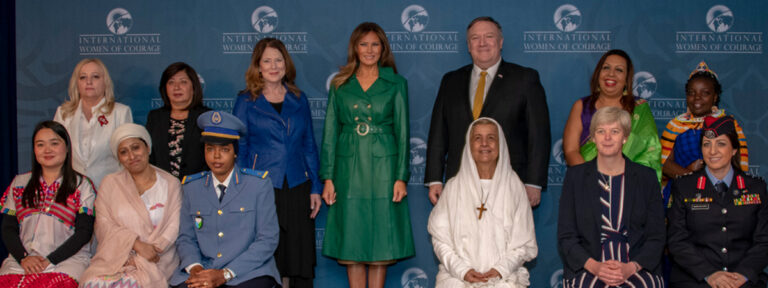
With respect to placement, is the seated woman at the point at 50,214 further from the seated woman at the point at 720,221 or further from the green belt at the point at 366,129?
the seated woman at the point at 720,221

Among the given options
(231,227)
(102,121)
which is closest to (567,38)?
(231,227)

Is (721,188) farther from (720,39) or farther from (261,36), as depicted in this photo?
(261,36)

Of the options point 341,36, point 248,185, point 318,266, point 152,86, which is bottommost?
point 318,266

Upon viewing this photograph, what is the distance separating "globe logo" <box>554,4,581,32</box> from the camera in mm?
5367

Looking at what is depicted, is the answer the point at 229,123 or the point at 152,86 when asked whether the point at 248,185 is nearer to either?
the point at 229,123

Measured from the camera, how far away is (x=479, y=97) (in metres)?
4.61

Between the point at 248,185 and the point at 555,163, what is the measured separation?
2.75 metres

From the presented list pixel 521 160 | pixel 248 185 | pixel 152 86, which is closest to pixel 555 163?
pixel 521 160

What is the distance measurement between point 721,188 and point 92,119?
14.9 ft

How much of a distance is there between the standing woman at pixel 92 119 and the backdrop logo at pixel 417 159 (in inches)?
93.1

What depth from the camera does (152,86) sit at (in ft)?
18.6

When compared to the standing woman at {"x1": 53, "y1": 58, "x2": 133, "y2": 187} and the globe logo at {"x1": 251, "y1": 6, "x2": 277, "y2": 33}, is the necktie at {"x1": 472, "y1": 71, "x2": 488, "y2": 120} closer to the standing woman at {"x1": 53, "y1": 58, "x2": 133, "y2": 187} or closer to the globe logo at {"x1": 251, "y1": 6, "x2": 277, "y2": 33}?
the globe logo at {"x1": 251, "y1": 6, "x2": 277, "y2": 33}

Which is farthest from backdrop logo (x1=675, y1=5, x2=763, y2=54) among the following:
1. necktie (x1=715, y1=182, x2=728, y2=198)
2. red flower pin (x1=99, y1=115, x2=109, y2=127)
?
red flower pin (x1=99, y1=115, x2=109, y2=127)

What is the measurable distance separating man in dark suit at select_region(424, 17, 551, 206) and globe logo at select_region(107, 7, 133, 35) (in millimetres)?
3035
